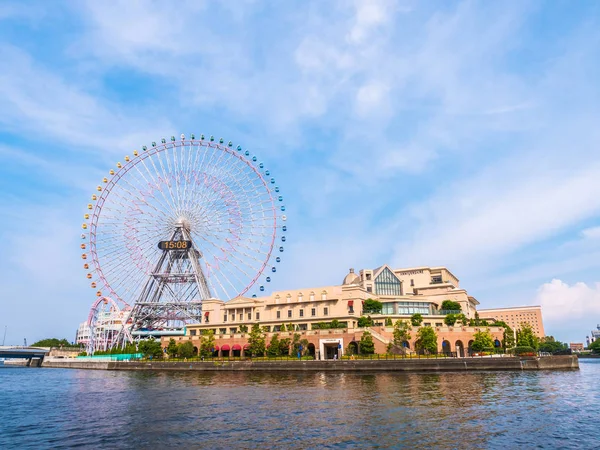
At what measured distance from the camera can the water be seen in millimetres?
28328

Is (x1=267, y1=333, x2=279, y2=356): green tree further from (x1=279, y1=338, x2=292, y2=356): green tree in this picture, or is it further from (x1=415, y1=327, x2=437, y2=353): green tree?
(x1=415, y1=327, x2=437, y2=353): green tree

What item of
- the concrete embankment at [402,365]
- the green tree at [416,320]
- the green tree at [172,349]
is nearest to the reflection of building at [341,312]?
the green tree at [416,320]

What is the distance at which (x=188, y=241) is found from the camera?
125438mm

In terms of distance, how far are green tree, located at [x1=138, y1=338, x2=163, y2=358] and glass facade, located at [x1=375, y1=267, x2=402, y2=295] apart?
58.5 meters

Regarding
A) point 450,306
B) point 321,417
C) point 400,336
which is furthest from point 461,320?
point 321,417

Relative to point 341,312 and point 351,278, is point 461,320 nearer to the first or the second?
point 341,312

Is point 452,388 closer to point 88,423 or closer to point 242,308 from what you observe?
point 88,423

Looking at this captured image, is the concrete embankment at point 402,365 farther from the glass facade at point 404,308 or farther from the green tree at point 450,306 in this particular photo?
the green tree at point 450,306

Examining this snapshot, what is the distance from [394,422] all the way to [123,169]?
316 feet

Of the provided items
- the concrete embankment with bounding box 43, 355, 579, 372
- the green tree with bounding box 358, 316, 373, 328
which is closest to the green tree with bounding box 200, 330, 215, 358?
the concrete embankment with bounding box 43, 355, 579, 372

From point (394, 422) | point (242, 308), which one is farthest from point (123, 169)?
point (394, 422)

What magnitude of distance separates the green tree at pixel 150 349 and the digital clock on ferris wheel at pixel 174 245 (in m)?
25.1

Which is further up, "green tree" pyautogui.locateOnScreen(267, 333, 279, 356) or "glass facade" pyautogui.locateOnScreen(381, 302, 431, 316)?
"glass facade" pyautogui.locateOnScreen(381, 302, 431, 316)

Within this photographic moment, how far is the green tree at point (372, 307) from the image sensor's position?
356ft
